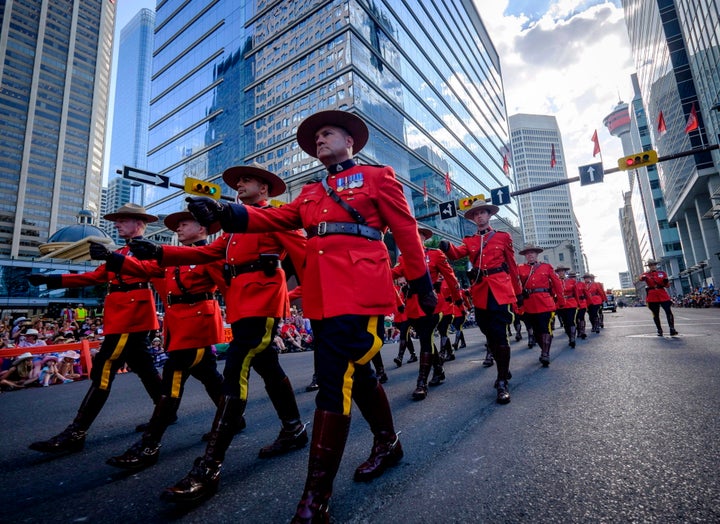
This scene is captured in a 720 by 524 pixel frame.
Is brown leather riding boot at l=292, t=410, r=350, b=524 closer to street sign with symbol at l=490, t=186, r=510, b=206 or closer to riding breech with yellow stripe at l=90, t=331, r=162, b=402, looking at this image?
riding breech with yellow stripe at l=90, t=331, r=162, b=402

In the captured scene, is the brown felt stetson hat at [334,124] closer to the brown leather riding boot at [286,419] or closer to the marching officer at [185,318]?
the marching officer at [185,318]

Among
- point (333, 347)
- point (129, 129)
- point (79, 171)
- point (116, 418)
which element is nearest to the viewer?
point (333, 347)

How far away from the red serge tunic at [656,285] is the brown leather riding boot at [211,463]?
1114 cm

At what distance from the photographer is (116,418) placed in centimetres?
420

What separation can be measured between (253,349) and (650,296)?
11.3 metres

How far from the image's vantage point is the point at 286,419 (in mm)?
2777

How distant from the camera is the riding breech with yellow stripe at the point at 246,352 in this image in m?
2.30

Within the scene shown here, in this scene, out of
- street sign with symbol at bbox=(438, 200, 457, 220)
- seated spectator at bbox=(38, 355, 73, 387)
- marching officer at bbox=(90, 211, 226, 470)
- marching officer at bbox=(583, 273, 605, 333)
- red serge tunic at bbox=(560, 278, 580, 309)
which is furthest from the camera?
street sign with symbol at bbox=(438, 200, 457, 220)

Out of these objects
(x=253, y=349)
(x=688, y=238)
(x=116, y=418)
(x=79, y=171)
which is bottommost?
(x=116, y=418)

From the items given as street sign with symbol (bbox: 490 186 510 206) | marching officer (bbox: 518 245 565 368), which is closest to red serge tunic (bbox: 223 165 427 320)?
marching officer (bbox: 518 245 565 368)

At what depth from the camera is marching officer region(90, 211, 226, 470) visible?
111 inches

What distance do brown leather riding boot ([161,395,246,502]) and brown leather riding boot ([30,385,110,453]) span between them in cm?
155

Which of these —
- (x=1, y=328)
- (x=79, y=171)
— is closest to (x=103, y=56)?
(x=79, y=171)

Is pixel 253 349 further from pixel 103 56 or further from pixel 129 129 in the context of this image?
pixel 129 129
